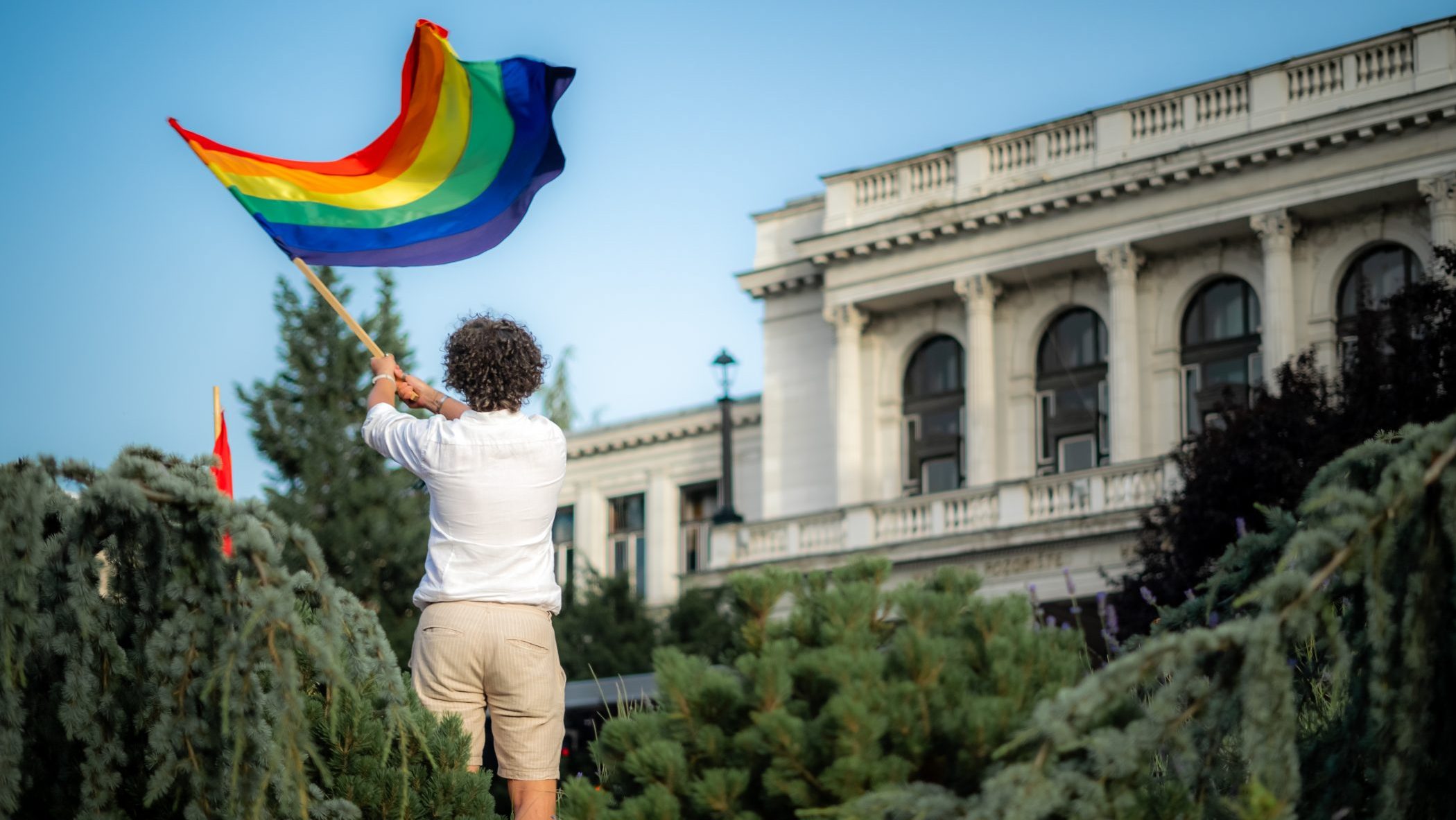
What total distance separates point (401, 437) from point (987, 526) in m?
32.1

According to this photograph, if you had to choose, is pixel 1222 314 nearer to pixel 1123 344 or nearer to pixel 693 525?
pixel 1123 344

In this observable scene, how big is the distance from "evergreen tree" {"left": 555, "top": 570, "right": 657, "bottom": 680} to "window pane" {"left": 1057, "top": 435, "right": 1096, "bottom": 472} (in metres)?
8.59

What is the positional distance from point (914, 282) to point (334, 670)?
36474 millimetres

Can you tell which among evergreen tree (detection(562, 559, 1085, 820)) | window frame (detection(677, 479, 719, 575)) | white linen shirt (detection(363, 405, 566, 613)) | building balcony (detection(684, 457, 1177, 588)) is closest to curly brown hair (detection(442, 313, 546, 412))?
white linen shirt (detection(363, 405, 566, 613))

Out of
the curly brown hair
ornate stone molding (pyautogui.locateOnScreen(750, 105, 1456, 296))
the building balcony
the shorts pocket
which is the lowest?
the shorts pocket

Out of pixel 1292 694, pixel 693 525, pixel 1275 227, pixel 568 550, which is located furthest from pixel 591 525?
pixel 1292 694

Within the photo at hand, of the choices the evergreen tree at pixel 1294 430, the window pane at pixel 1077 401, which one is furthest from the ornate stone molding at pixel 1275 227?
the evergreen tree at pixel 1294 430

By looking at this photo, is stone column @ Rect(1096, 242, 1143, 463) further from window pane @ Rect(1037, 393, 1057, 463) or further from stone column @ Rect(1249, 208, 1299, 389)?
stone column @ Rect(1249, 208, 1299, 389)

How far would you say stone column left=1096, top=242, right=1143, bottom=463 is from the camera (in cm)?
3828

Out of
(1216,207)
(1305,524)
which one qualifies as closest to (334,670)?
(1305,524)

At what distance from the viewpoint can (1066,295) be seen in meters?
40.5

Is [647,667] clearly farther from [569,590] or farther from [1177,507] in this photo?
[1177,507]

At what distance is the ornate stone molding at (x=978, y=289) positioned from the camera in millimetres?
40500

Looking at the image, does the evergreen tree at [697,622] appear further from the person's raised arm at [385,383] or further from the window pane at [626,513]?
the person's raised arm at [385,383]
